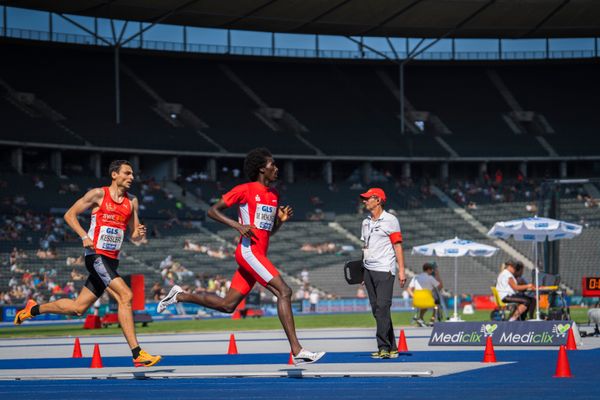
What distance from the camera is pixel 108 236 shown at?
1207 centimetres

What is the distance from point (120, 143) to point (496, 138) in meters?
23.0

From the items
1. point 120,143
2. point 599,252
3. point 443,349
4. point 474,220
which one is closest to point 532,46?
point 474,220

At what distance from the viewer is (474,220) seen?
57.9 metres

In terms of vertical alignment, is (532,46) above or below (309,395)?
above

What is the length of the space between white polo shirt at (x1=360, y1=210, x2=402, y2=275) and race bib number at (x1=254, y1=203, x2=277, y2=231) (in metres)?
2.82

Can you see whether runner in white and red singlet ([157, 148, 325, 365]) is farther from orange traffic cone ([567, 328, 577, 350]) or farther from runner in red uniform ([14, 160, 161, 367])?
orange traffic cone ([567, 328, 577, 350])

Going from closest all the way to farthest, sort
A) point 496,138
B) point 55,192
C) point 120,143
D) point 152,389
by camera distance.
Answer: point 152,389 → point 55,192 → point 120,143 → point 496,138

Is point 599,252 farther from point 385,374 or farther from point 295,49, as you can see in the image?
point 385,374

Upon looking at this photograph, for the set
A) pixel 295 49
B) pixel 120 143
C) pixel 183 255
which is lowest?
pixel 183 255

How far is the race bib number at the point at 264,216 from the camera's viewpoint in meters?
11.1

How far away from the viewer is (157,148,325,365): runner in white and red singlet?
1094 cm

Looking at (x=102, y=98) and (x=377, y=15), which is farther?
(x=102, y=98)

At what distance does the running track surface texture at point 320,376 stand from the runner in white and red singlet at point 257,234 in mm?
614

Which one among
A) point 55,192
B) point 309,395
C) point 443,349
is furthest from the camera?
point 55,192
